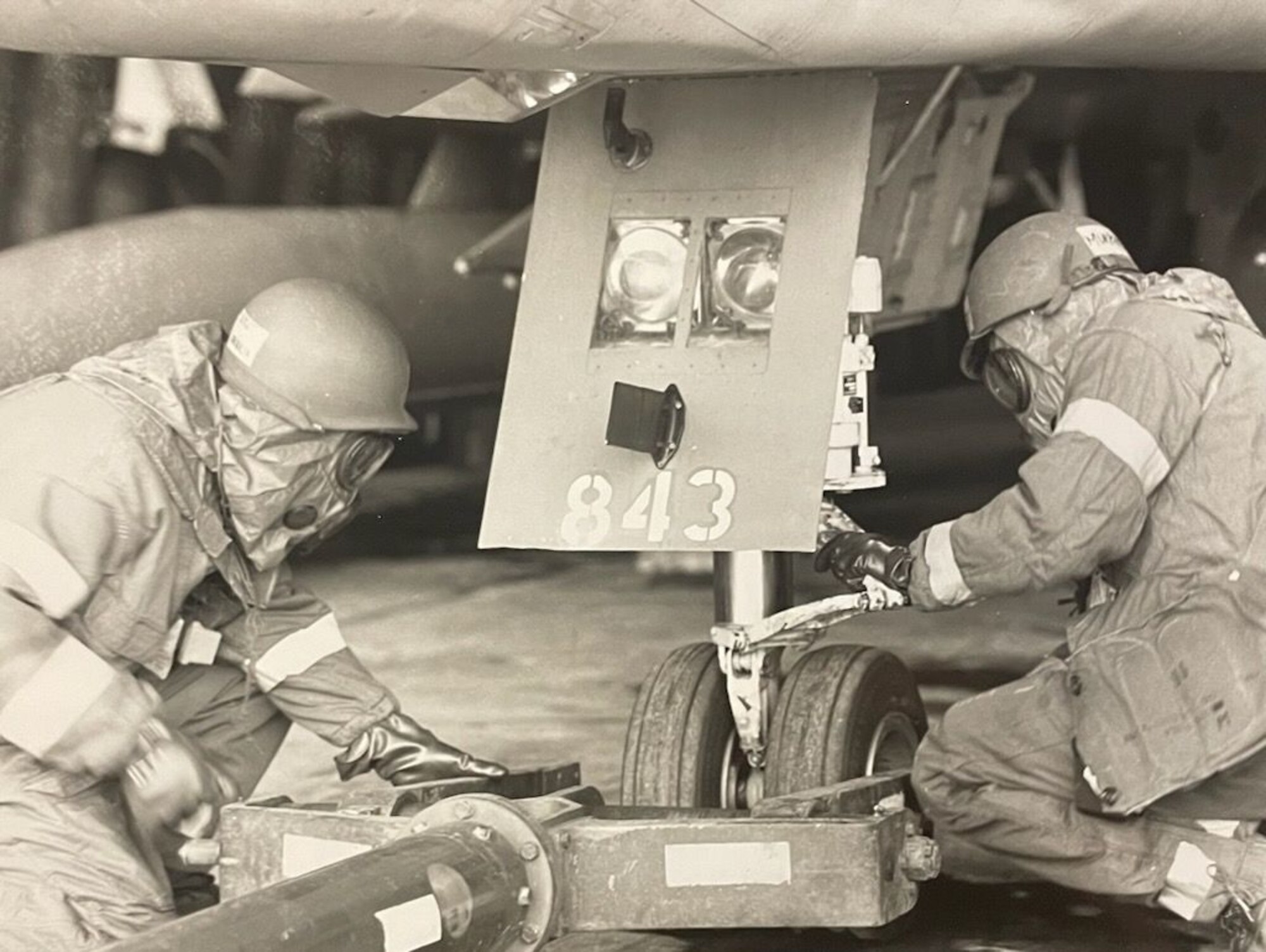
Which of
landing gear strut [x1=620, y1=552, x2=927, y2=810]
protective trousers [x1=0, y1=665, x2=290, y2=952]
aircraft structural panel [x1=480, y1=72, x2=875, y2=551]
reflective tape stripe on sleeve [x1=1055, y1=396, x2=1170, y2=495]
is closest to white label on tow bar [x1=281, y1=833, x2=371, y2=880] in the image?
protective trousers [x1=0, y1=665, x2=290, y2=952]

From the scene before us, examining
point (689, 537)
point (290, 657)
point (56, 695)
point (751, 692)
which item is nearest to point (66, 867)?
point (56, 695)

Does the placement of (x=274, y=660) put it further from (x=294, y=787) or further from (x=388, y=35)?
(x=388, y=35)

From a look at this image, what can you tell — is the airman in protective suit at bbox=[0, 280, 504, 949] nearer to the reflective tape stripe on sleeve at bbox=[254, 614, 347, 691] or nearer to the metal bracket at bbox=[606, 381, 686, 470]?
the reflective tape stripe on sleeve at bbox=[254, 614, 347, 691]

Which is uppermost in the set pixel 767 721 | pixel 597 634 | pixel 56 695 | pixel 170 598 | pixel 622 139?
pixel 622 139

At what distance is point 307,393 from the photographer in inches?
146

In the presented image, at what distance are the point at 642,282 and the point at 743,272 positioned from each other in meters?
0.20

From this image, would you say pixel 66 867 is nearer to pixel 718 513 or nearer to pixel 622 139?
pixel 718 513

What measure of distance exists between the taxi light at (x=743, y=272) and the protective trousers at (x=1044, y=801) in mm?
1024

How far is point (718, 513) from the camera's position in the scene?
3578 millimetres

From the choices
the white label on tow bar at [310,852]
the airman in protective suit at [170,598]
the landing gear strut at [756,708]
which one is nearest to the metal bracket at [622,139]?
the airman in protective suit at [170,598]

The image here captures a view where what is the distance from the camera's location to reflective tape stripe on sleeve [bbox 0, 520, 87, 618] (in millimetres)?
3322

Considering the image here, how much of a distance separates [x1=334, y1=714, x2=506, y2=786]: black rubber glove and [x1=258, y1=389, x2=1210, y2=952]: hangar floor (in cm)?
44

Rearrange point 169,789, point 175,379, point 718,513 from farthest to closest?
point 175,379 → point 718,513 → point 169,789

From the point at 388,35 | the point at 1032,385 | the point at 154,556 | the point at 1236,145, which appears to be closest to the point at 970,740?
the point at 1032,385
